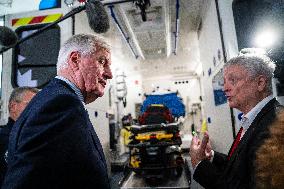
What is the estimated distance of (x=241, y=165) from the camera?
62.6 inches

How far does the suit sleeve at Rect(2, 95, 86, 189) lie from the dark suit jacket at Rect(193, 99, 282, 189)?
95cm

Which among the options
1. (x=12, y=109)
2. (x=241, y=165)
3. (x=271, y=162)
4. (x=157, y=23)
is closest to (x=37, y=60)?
(x=12, y=109)

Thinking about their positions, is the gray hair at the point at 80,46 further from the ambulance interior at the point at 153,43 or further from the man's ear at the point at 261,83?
the ambulance interior at the point at 153,43

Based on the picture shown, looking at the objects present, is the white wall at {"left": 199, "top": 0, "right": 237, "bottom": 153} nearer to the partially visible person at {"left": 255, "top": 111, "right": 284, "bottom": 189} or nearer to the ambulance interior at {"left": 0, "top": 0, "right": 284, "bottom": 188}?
the ambulance interior at {"left": 0, "top": 0, "right": 284, "bottom": 188}

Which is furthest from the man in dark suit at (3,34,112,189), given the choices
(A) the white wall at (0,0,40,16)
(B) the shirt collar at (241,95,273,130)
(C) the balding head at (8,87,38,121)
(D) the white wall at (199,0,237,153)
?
(D) the white wall at (199,0,237,153)

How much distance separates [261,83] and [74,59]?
1622 millimetres

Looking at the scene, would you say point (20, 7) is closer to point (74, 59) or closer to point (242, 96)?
point (74, 59)

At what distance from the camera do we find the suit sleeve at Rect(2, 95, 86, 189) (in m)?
0.92

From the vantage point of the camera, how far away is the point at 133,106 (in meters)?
11.9

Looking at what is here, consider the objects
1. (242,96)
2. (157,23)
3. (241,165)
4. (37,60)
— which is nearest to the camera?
(241,165)

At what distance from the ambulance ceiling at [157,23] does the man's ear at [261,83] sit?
339cm

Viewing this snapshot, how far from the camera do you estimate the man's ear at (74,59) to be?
4.68 feet

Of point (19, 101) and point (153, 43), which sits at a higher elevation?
point (153, 43)

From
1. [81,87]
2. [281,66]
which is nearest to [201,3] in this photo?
[281,66]
